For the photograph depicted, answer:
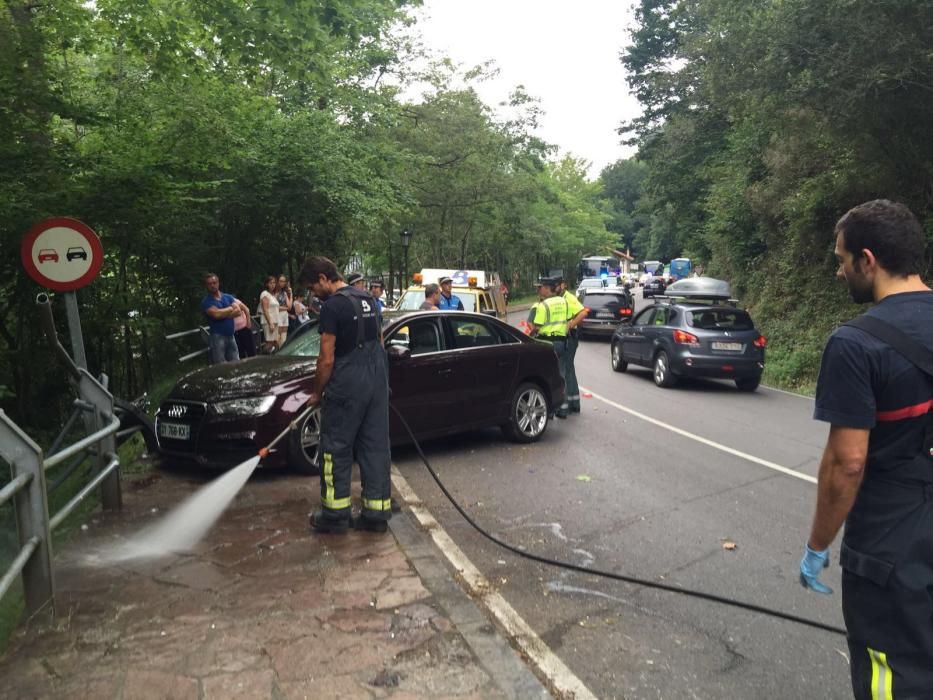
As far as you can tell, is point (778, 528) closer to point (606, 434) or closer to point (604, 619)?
point (604, 619)

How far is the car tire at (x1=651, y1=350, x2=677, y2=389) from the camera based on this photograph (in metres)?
14.4

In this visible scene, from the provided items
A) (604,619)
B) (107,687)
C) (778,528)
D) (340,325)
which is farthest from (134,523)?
(778,528)

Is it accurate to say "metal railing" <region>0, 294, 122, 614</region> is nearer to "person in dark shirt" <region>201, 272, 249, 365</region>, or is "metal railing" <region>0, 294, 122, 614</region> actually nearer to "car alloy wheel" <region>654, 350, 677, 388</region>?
"person in dark shirt" <region>201, 272, 249, 365</region>

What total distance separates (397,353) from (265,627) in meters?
3.68

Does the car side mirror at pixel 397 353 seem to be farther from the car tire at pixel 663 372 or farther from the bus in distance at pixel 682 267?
the bus in distance at pixel 682 267

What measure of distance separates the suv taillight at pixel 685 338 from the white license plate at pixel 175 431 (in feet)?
32.2

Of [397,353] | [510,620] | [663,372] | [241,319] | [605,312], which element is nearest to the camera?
[510,620]

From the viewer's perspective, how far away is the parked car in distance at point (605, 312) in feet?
78.7

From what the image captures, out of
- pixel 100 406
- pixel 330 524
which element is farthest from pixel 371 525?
pixel 100 406

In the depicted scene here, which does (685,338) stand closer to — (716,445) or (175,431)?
(716,445)

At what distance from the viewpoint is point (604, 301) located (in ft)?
79.2

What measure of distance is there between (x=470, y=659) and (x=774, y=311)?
22286mm

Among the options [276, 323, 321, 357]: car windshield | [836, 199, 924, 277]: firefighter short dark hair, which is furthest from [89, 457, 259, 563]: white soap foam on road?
[836, 199, 924, 277]: firefighter short dark hair

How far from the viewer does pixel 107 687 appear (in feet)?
10.8
